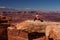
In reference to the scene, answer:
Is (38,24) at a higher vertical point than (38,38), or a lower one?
higher

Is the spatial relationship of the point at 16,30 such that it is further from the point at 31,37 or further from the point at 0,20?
the point at 0,20

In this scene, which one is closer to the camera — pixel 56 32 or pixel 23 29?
pixel 56 32

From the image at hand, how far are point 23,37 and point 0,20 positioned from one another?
16.1 ft

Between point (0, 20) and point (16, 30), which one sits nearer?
point (16, 30)

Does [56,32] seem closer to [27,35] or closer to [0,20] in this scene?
[27,35]

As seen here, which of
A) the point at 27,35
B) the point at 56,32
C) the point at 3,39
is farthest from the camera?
the point at 3,39

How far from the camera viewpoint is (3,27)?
42.1ft

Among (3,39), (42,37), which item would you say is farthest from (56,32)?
(3,39)

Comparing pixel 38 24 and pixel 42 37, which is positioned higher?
pixel 38 24

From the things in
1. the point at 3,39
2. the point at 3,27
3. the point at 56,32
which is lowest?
the point at 3,39

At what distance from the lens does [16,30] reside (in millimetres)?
8828

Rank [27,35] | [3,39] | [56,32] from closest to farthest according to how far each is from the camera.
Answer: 1. [56,32]
2. [27,35]
3. [3,39]

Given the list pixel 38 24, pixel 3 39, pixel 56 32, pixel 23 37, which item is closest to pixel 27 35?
pixel 23 37

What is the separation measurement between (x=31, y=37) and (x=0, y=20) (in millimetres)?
→ 4988
